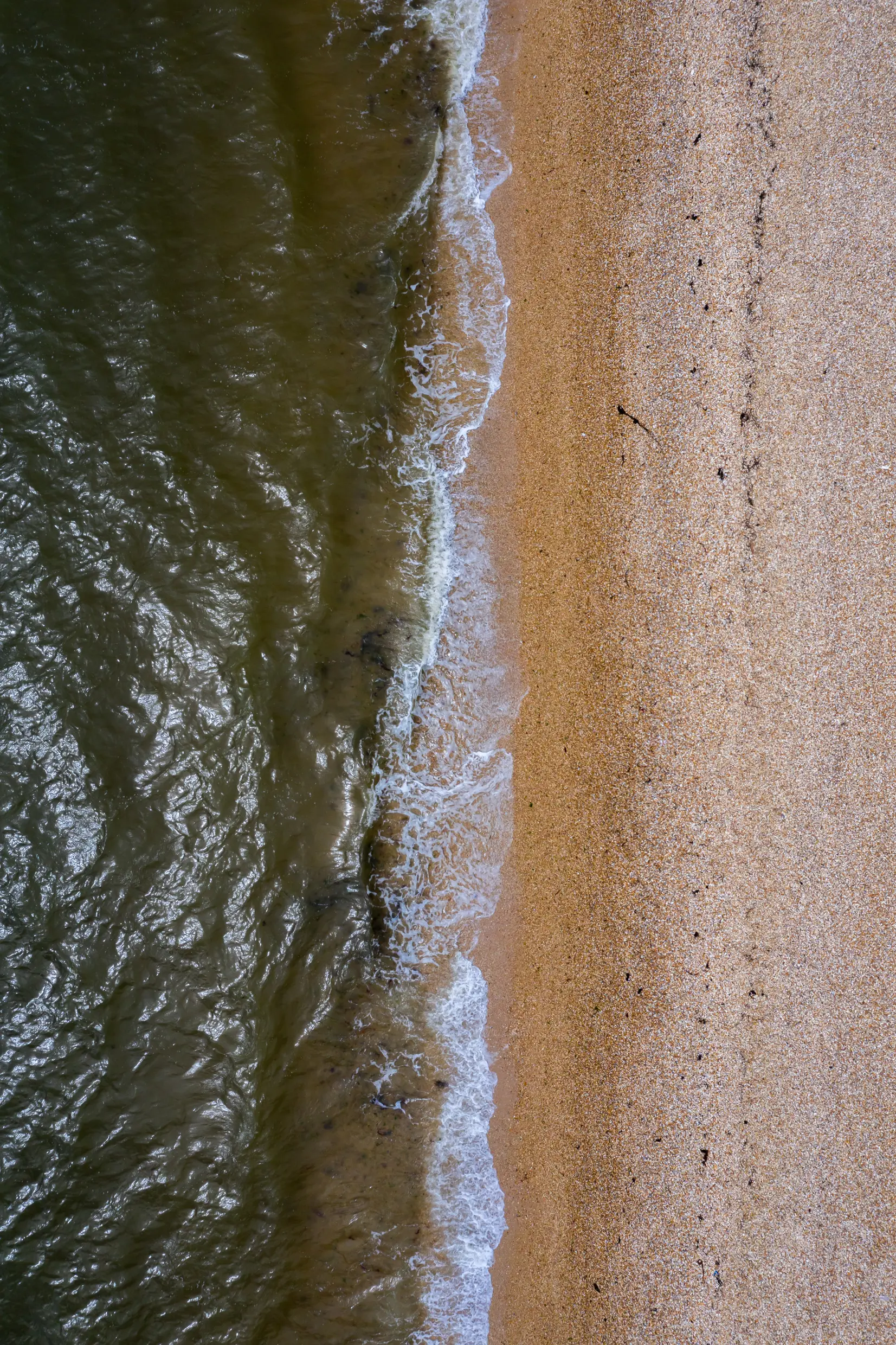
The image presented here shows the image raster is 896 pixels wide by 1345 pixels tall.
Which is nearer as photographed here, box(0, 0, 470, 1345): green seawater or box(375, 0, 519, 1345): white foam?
box(0, 0, 470, 1345): green seawater

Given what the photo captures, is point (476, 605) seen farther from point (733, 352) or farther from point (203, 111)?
point (203, 111)

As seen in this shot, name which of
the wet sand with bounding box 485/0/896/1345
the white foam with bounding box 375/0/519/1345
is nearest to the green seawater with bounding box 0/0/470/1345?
the white foam with bounding box 375/0/519/1345

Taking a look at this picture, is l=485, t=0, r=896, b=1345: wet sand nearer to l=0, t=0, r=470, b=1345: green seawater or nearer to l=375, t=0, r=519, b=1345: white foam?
l=375, t=0, r=519, b=1345: white foam

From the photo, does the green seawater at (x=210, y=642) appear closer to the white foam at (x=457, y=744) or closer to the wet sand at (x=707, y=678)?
the white foam at (x=457, y=744)

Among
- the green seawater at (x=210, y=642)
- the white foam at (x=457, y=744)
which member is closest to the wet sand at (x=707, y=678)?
the white foam at (x=457, y=744)

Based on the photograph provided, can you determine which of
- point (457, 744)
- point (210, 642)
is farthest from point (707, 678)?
point (210, 642)
